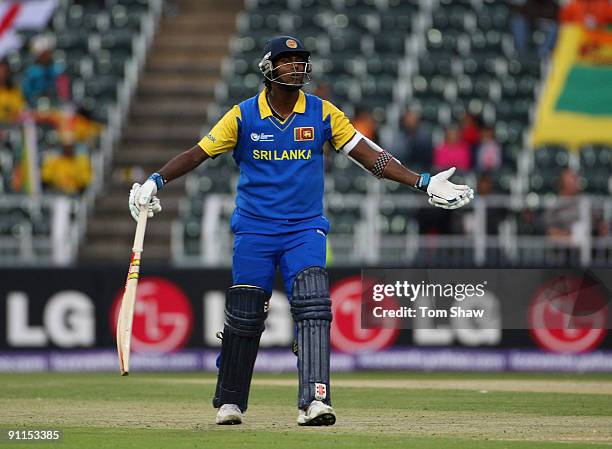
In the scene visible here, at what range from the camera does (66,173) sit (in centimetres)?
1838

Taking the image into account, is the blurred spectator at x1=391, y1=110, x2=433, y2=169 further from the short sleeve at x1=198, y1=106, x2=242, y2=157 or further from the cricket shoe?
the cricket shoe

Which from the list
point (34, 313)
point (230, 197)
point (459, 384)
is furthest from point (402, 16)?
point (459, 384)

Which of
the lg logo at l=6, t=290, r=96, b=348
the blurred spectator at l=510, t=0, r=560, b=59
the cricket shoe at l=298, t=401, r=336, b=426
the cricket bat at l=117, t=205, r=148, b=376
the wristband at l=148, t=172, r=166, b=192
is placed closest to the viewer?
the cricket shoe at l=298, t=401, r=336, b=426

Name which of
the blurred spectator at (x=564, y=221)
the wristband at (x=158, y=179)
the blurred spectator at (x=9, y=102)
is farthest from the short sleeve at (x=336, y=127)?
the blurred spectator at (x=9, y=102)

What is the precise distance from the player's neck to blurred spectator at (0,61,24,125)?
37.8 ft

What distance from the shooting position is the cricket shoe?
8.51 m

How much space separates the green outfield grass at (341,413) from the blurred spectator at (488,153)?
4.83 metres

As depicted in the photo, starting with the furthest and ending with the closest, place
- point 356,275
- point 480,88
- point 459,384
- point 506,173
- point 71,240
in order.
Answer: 1. point 480,88
2. point 506,173
3. point 71,240
4. point 356,275
5. point 459,384

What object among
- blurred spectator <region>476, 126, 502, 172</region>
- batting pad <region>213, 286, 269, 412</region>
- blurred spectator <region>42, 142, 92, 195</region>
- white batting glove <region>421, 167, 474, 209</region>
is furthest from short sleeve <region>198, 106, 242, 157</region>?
blurred spectator <region>476, 126, 502, 172</region>

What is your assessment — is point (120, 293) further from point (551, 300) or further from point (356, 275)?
point (551, 300)

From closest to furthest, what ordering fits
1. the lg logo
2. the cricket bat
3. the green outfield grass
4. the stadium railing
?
the green outfield grass, the cricket bat, the lg logo, the stadium railing

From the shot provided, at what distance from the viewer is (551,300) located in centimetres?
1345

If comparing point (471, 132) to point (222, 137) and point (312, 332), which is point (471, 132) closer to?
point (222, 137)

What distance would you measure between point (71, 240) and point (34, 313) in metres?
1.79
